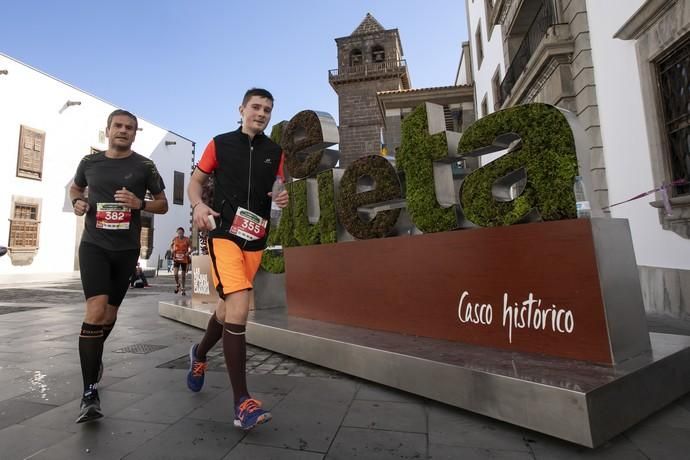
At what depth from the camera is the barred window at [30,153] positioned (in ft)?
66.5

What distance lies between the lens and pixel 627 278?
8.96ft

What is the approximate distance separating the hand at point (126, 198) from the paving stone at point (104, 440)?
144 cm

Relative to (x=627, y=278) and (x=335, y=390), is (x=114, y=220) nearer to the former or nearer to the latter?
(x=335, y=390)

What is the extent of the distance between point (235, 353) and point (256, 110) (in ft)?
5.35

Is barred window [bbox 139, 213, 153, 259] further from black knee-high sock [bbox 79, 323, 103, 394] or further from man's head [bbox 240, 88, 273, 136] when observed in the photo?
man's head [bbox 240, 88, 273, 136]

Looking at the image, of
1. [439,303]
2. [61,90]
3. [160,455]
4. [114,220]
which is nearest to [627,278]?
[439,303]

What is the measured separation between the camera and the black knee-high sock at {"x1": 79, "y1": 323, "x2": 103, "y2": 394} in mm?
2543

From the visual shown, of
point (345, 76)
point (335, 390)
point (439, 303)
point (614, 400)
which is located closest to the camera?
point (614, 400)

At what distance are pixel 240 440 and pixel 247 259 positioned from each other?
1083 millimetres

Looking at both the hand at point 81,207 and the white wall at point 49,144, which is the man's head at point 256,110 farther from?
the white wall at point 49,144

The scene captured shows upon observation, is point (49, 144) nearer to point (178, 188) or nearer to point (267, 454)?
point (178, 188)

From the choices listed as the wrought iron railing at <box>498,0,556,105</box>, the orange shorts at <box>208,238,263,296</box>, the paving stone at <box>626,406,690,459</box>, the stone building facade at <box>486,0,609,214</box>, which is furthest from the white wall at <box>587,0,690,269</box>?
the orange shorts at <box>208,238,263,296</box>

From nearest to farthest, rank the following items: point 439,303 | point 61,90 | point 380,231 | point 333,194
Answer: point 439,303 → point 380,231 → point 333,194 → point 61,90

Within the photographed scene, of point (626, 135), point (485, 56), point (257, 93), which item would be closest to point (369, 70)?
point (485, 56)
